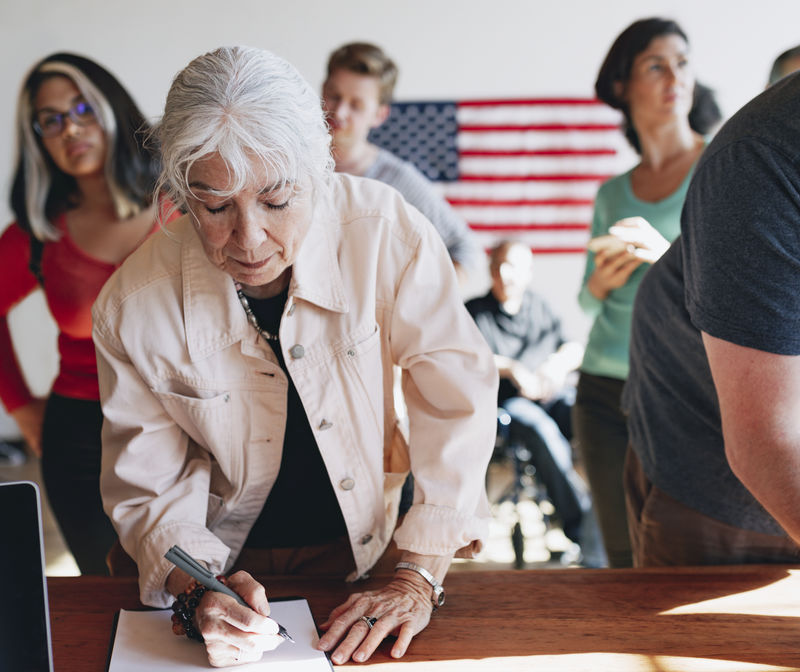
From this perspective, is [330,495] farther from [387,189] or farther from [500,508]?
[500,508]

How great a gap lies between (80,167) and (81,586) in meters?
1.13

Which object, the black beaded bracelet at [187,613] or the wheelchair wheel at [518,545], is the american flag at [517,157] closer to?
the wheelchair wheel at [518,545]

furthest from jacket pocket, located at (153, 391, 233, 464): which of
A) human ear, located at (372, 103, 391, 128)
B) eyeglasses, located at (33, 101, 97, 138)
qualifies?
human ear, located at (372, 103, 391, 128)

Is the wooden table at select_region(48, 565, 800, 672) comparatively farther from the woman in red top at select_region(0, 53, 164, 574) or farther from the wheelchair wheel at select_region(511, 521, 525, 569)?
the wheelchair wheel at select_region(511, 521, 525, 569)

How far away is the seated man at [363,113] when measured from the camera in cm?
264

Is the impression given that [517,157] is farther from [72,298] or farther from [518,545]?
[72,298]

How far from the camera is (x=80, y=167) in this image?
6.34 ft

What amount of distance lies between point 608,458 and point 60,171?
1.62m

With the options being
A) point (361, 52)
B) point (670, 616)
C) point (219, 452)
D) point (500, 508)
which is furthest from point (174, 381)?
point (500, 508)

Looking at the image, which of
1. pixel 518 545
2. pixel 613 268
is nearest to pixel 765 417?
pixel 613 268

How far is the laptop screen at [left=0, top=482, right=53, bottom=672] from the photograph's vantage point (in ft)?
2.76

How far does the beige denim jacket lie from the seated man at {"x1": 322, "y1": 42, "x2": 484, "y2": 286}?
144cm

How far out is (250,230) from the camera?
107 cm

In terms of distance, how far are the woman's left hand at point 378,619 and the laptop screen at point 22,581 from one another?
1.15 ft
